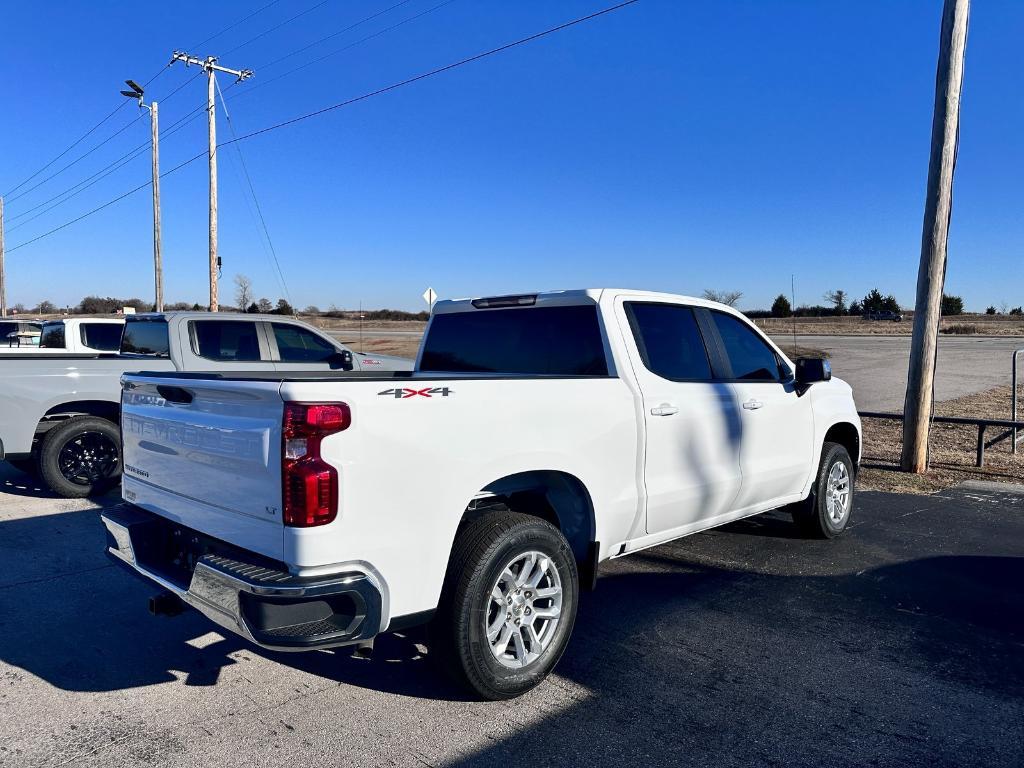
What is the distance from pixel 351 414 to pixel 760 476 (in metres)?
3.32

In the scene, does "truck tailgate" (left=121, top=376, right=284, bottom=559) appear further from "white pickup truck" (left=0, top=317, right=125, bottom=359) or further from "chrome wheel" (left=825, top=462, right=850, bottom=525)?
"white pickup truck" (left=0, top=317, right=125, bottom=359)

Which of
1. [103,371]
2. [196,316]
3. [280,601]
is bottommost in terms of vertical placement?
[280,601]

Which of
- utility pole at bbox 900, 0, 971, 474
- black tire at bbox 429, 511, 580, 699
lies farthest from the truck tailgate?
utility pole at bbox 900, 0, 971, 474

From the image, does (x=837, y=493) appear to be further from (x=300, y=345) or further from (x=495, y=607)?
(x=300, y=345)

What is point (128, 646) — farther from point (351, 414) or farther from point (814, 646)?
point (814, 646)

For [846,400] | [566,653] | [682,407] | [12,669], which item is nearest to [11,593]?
[12,669]

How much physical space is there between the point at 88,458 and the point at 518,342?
531 cm

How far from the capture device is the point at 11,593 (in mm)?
4926

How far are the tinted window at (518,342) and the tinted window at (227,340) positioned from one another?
14.0 ft

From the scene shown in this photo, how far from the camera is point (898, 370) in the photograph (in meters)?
24.8

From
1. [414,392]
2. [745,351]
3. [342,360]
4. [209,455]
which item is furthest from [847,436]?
[342,360]

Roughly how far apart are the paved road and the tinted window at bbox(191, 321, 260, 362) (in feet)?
36.8

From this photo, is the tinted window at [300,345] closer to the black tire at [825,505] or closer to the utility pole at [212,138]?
the black tire at [825,505]

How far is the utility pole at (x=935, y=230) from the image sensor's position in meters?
8.73
